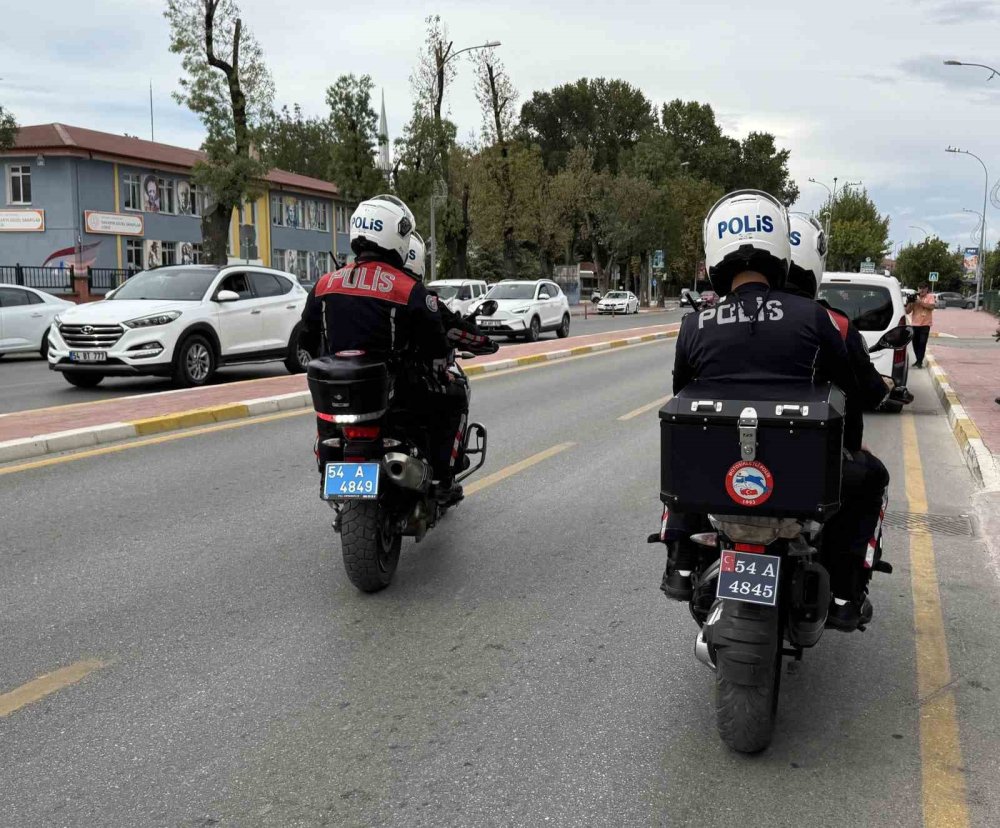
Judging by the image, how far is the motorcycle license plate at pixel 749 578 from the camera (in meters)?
3.17

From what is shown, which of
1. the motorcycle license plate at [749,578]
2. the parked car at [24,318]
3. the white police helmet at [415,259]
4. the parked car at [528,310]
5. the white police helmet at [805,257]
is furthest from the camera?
the parked car at [528,310]

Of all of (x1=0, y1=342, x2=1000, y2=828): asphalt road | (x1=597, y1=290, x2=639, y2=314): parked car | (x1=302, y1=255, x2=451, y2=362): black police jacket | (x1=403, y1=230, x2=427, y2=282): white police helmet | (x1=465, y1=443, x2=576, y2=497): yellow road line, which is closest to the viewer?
(x1=0, y1=342, x2=1000, y2=828): asphalt road

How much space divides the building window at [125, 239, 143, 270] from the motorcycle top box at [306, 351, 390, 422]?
42689mm

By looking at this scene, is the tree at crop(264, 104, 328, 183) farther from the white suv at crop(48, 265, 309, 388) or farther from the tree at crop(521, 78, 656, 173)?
the white suv at crop(48, 265, 309, 388)

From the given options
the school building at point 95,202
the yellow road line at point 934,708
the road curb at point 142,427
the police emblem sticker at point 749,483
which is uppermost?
the school building at point 95,202

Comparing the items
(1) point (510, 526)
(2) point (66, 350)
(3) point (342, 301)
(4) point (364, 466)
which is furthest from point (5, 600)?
(2) point (66, 350)

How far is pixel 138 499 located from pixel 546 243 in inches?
2077

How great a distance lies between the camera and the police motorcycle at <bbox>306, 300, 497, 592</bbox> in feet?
15.4

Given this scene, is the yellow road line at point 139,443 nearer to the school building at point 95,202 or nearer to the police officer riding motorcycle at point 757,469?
the police officer riding motorcycle at point 757,469

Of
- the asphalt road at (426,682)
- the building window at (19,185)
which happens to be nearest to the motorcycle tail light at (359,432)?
the asphalt road at (426,682)

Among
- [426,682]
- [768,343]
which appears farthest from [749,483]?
[426,682]

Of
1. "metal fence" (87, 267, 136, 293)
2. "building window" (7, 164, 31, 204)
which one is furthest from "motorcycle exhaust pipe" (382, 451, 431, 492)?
"building window" (7, 164, 31, 204)

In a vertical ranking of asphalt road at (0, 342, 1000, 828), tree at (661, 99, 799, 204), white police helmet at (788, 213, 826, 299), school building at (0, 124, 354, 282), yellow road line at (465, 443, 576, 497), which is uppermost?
tree at (661, 99, 799, 204)

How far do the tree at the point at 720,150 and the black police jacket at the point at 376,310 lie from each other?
3614 inches
